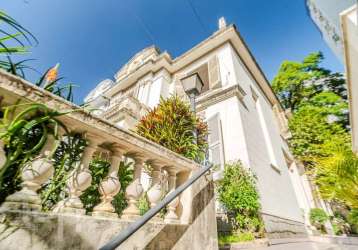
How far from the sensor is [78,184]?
1122mm

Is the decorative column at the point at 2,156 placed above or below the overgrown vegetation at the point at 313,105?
below

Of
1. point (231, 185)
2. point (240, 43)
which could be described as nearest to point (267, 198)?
point (231, 185)

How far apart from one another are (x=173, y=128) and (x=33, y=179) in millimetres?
2451

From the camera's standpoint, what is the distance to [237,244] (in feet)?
11.7

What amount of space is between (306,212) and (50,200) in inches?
436

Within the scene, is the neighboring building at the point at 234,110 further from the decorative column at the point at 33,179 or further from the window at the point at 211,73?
the decorative column at the point at 33,179

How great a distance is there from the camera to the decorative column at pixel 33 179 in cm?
82

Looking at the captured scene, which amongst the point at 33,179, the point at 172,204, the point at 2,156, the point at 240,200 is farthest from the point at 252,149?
the point at 2,156

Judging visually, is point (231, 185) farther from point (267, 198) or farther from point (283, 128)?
point (283, 128)

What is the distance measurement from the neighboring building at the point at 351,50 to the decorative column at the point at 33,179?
282 cm

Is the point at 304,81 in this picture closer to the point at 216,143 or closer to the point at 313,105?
the point at 313,105

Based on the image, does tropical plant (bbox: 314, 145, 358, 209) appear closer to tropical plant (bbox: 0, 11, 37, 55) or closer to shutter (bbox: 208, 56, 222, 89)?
tropical plant (bbox: 0, 11, 37, 55)

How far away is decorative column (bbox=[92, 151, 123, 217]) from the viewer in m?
1.20

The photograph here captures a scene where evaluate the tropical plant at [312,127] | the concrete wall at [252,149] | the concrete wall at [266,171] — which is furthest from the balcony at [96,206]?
the tropical plant at [312,127]
